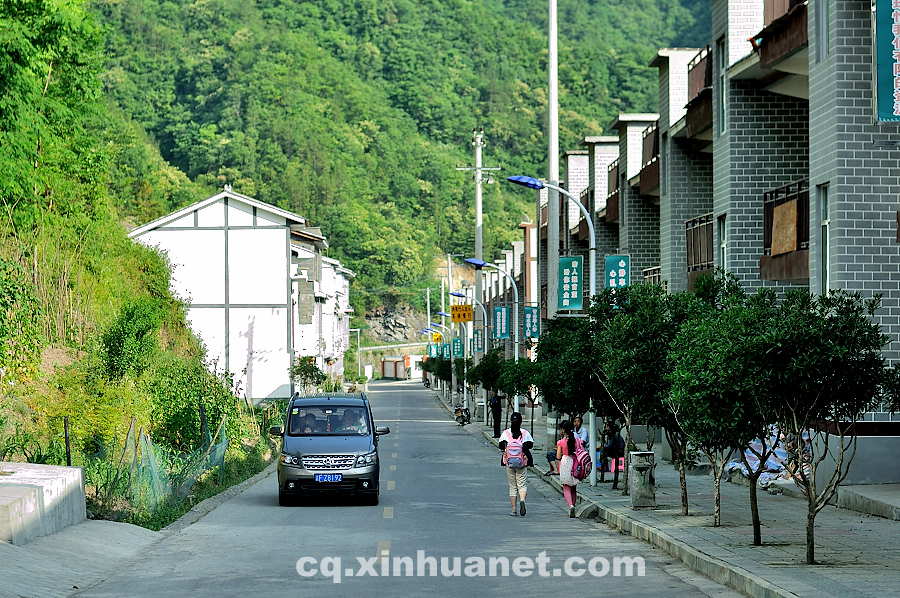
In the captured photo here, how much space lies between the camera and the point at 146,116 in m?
128

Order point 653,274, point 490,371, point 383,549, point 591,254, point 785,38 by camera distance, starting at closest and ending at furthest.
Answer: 1. point 383,549
2. point 785,38
3. point 591,254
4. point 653,274
5. point 490,371

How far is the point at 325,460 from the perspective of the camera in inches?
885

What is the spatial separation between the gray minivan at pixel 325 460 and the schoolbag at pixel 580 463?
383 cm

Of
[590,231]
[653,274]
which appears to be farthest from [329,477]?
[653,274]

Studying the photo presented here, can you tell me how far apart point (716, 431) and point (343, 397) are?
471 inches

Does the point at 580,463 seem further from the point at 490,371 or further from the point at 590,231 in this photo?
the point at 490,371

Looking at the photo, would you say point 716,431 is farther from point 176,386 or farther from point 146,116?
point 146,116

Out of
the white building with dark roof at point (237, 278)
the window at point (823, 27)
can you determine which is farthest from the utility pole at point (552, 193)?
the white building with dark roof at point (237, 278)

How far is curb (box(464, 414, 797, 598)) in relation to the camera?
464 inches

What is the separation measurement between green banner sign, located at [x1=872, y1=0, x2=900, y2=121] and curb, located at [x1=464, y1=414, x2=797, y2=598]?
7.53 metres

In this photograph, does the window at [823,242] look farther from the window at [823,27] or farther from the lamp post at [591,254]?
the lamp post at [591,254]

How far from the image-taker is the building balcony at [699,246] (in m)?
29.2

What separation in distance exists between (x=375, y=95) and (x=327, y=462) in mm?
137799

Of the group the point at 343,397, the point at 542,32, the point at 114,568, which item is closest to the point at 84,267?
the point at 343,397
